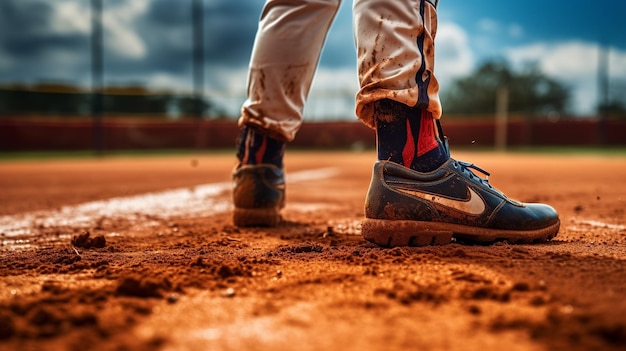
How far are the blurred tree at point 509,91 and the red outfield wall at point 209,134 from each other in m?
5.34

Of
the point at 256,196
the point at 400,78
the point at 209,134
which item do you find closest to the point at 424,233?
the point at 400,78

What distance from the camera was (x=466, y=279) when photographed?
81cm

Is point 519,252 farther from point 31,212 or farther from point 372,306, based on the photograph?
point 31,212

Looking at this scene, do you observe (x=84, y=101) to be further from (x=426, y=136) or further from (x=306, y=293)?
(x=306, y=293)

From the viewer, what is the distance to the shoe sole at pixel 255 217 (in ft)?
5.23

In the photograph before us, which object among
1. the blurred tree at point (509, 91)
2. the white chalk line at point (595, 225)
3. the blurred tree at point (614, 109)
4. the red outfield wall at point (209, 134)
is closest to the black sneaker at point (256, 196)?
the white chalk line at point (595, 225)

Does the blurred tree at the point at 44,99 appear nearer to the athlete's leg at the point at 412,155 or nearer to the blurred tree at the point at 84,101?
the blurred tree at the point at 84,101

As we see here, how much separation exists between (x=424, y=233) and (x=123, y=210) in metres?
1.41

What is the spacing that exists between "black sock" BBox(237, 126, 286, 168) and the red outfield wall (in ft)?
37.9

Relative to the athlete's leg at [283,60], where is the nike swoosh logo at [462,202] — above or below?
below

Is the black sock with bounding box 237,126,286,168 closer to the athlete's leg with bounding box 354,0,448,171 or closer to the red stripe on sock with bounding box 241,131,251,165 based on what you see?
the red stripe on sock with bounding box 241,131,251,165

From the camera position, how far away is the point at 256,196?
1.59 metres

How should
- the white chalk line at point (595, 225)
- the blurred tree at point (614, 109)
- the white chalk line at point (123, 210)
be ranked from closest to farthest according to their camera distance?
the white chalk line at point (595, 225) → the white chalk line at point (123, 210) → the blurred tree at point (614, 109)

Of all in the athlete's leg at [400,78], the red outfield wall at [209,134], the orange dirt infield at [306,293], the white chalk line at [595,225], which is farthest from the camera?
the red outfield wall at [209,134]
